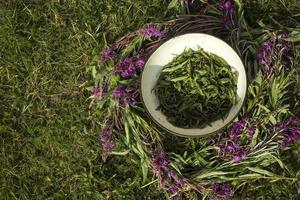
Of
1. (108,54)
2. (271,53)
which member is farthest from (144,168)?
(271,53)

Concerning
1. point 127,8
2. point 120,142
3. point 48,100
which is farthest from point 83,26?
point 120,142

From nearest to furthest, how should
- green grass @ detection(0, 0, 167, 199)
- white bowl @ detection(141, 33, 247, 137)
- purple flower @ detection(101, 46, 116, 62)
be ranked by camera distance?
white bowl @ detection(141, 33, 247, 137), purple flower @ detection(101, 46, 116, 62), green grass @ detection(0, 0, 167, 199)

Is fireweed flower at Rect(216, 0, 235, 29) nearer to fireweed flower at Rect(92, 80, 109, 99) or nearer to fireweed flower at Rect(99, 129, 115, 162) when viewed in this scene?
fireweed flower at Rect(92, 80, 109, 99)

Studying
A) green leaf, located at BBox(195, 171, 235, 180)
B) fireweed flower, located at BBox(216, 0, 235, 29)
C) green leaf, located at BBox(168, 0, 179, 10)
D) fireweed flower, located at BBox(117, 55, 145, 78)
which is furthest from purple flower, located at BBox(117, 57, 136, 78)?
green leaf, located at BBox(195, 171, 235, 180)

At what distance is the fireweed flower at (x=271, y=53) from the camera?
2.72m

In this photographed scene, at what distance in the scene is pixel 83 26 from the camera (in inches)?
122

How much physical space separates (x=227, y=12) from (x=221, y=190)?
3.12 feet

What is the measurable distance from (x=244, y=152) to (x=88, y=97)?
3.09 feet

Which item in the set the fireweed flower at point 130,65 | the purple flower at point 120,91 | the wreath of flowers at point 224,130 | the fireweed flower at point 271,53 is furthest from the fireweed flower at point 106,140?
the fireweed flower at point 271,53

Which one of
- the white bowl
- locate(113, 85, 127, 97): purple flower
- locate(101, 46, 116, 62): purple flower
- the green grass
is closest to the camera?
the white bowl

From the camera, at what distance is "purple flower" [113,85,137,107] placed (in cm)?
277

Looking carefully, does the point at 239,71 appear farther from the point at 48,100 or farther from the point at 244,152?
the point at 48,100

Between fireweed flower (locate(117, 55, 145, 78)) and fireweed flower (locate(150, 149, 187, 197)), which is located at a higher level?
fireweed flower (locate(117, 55, 145, 78))

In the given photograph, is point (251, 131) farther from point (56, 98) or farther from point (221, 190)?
point (56, 98)
